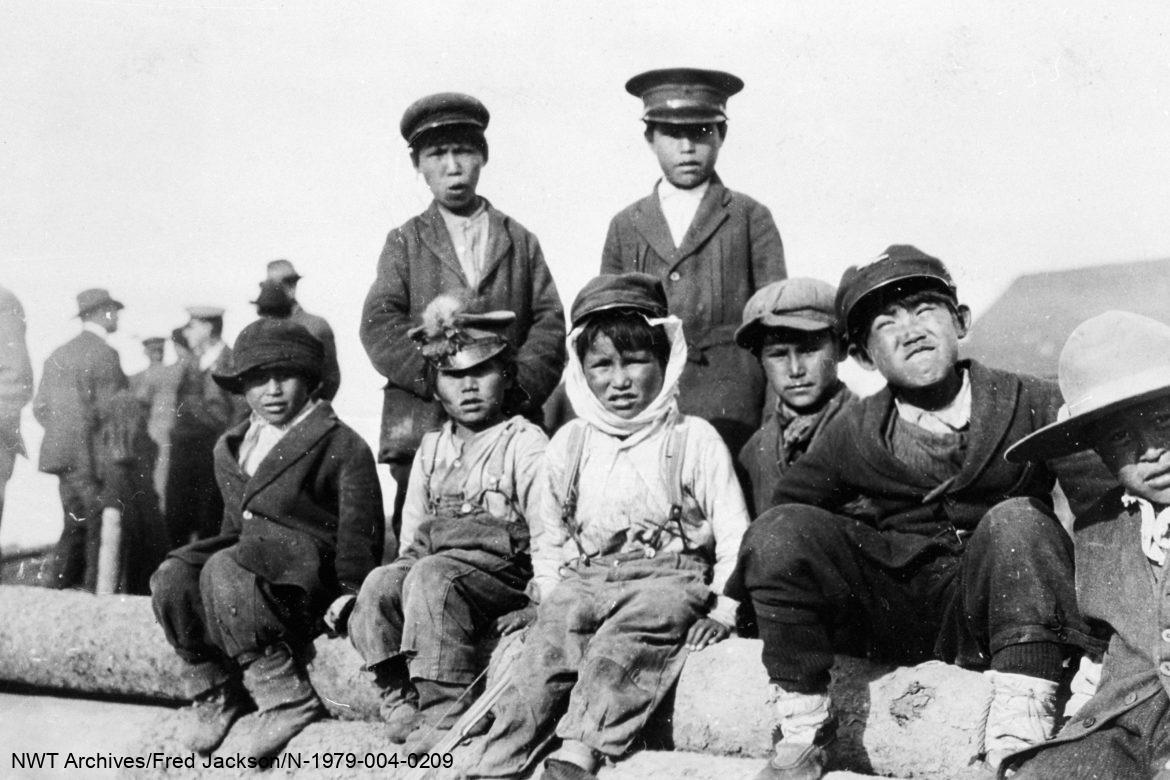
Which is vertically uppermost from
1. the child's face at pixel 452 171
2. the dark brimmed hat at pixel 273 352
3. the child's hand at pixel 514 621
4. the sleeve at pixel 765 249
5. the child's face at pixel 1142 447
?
the child's face at pixel 452 171

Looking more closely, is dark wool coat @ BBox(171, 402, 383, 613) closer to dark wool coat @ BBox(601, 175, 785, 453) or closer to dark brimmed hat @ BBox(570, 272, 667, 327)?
dark brimmed hat @ BBox(570, 272, 667, 327)

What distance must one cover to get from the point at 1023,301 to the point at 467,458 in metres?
10.6

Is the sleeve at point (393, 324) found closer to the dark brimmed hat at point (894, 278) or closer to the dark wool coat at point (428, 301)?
the dark wool coat at point (428, 301)

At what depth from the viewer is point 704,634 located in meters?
4.42

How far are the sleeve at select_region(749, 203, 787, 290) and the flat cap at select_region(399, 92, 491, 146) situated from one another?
1.29 meters

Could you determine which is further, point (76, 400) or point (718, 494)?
point (76, 400)

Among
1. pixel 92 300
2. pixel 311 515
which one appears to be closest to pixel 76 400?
pixel 92 300

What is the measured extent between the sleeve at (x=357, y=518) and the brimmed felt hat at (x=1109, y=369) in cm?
278

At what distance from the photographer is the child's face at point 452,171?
241 inches

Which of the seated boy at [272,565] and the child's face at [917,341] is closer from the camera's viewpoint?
the child's face at [917,341]

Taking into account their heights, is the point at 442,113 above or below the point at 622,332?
above

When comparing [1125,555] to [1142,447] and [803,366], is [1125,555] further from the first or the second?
[803,366]

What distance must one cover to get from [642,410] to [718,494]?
434 mm

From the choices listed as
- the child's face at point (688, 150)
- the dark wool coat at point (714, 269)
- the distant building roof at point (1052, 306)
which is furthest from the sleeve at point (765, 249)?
the distant building roof at point (1052, 306)
